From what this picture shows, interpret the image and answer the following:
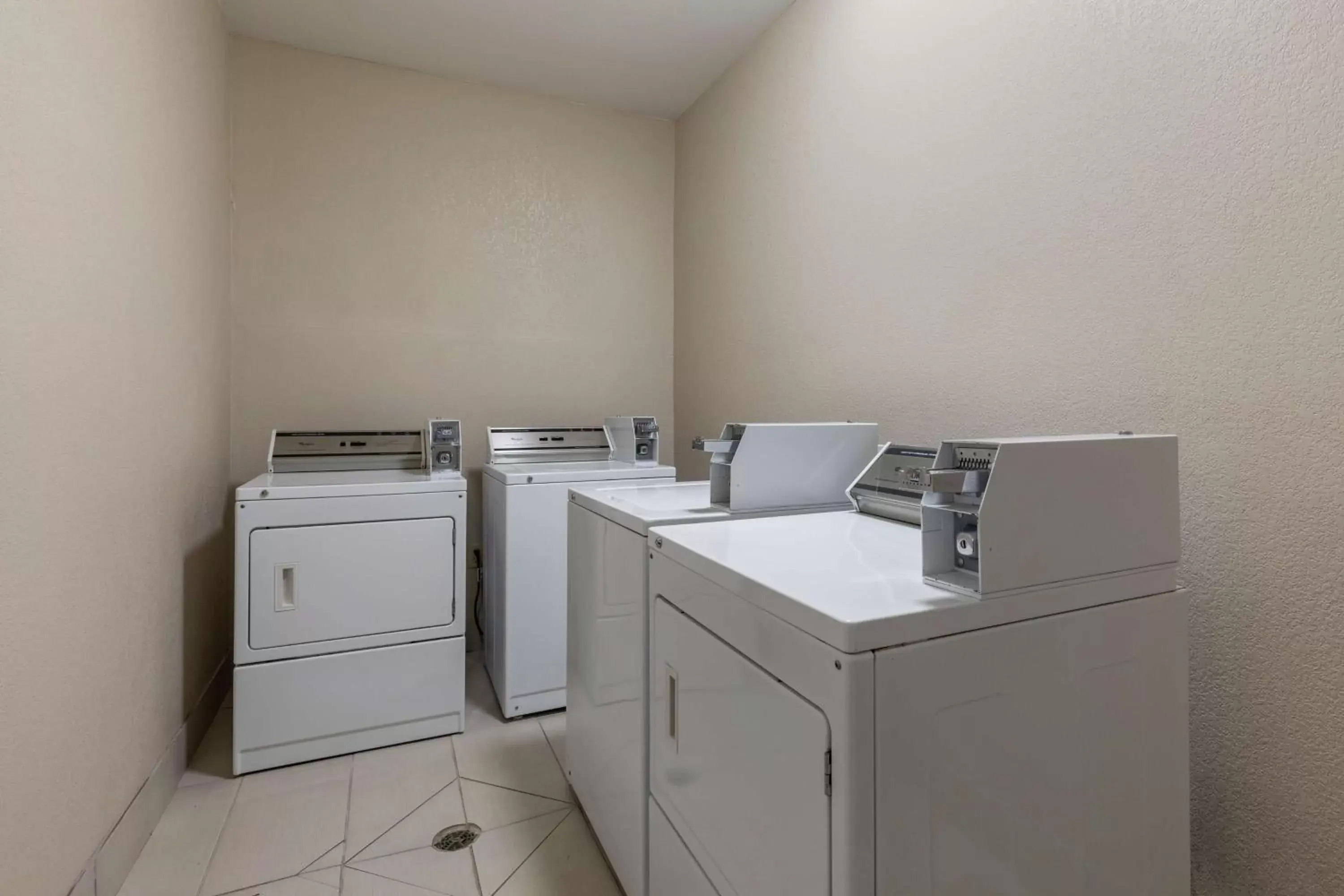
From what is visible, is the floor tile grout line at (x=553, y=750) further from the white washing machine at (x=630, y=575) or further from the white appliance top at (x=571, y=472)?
the white appliance top at (x=571, y=472)

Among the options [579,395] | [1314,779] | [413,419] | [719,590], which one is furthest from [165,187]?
[1314,779]

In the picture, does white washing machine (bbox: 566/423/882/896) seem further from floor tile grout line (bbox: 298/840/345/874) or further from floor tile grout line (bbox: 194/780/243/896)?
floor tile grout line (bbox: 194/780/243/896)

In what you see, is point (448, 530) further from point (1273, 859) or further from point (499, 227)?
point (1273, 859)

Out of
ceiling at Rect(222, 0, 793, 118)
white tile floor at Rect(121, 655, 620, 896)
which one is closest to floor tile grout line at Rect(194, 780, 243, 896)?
white tile floor at Rect(121, 655, 620, 896)

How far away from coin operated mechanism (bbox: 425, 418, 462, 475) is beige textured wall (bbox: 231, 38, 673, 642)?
55cm

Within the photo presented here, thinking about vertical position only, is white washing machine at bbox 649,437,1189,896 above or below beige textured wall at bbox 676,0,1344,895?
below

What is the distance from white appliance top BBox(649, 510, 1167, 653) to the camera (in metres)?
0.80

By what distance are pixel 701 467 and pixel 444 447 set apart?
125cm

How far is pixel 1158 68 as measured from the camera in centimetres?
128

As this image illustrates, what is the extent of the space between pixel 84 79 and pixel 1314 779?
110 inches

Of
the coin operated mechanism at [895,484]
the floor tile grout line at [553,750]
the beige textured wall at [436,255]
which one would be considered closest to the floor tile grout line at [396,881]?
the floor tile grout line at [553,750]

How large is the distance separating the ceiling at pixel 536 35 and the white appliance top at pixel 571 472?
179cm

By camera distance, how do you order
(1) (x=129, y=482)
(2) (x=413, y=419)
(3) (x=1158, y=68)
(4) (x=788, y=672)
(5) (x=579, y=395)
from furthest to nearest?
(5) (x=579, y=395)
(2) (x=413, y=419)
(1) (x=129, y=482)
(3) (x=1158, y=68)
(4) (x=788, y=672)

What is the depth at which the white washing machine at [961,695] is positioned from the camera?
31.3 inches
